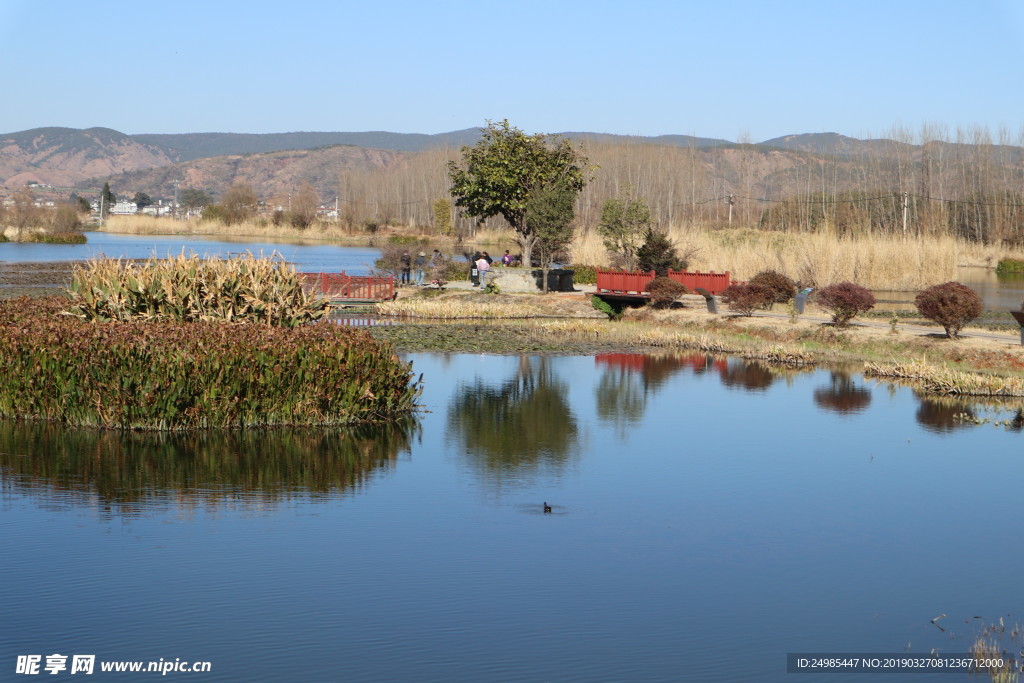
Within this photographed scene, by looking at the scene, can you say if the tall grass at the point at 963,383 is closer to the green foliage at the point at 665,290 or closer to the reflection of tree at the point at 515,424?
the reflection of tree at the point at 515,424

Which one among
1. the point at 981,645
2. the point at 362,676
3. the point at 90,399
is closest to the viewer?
the point at 362,676

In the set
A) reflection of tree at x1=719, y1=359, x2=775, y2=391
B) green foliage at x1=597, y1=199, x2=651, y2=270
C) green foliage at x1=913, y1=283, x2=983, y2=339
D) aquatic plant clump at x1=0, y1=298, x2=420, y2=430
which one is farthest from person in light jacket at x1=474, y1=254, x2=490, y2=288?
aquatic plant clump at x1=0, y1=298, x2=420, y2=430

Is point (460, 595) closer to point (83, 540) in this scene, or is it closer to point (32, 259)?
point (83, 540)

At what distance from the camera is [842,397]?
79.2ft

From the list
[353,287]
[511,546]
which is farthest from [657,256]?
[511,546]

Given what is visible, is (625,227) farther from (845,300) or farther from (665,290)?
(845,300)

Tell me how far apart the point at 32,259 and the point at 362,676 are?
7105 cm

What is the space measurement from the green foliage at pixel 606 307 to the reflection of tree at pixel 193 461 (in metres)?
23.3

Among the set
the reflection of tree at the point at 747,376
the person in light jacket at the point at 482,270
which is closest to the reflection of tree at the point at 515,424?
the reflection of tree at the point at 747,376

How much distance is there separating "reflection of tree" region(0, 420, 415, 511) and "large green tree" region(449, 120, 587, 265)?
32.3 metres

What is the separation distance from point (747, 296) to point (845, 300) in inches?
173

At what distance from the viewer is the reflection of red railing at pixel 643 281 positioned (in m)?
41.6

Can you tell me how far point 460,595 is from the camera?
10.5 metres

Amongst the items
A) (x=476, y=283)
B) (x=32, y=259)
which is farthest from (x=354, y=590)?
(x=32, y=259)
